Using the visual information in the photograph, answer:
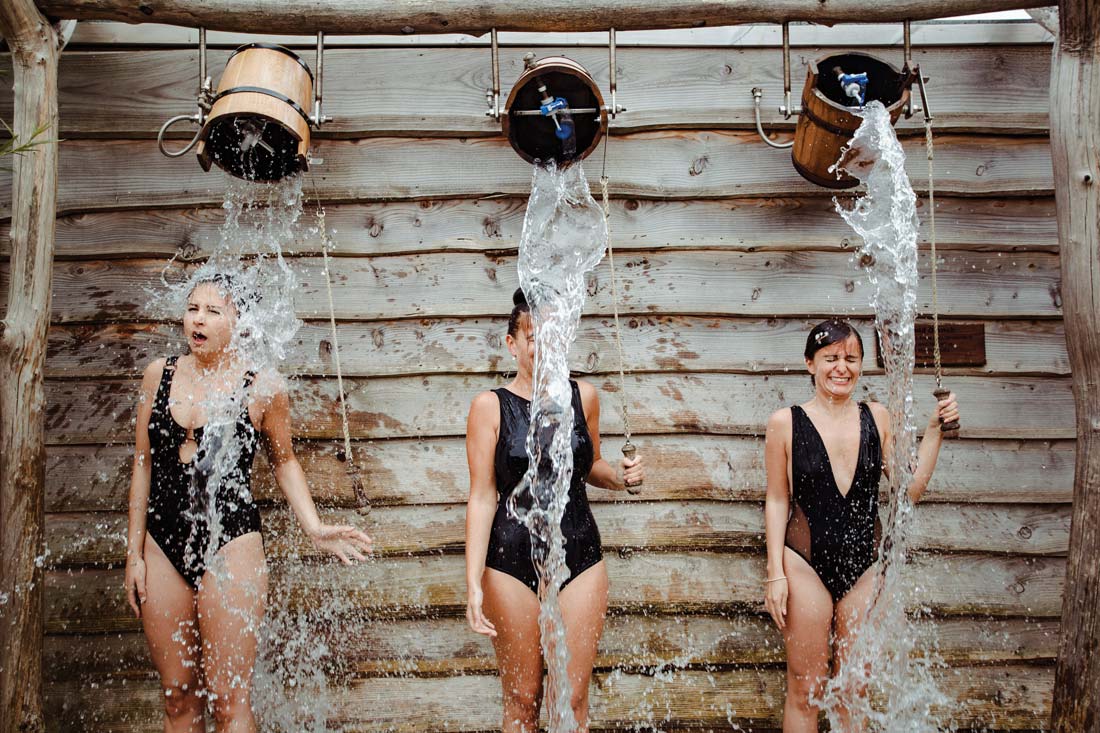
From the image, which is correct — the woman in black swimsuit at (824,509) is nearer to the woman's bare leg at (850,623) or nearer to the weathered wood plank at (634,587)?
the woman's bare leg at (850,623)

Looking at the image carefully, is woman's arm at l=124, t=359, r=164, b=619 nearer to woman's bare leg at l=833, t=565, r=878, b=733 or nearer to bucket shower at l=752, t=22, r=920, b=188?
woman's bare leg at l=833, t=565, r=878, b=733

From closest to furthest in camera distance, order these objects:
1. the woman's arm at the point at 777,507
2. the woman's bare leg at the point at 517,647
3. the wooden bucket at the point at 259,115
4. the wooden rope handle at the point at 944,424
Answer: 1. the woman's bare leg at the point at 517,647
2. the wooden rope handle at the point at 944,424
3. the wooden bucket at the point at 259,115
4. the woman's arm at the point at 777,507

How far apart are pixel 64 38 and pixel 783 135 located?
3.29 metres

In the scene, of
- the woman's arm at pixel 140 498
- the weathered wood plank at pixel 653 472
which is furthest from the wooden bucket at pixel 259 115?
the weathered wood plank at pixel 653 472

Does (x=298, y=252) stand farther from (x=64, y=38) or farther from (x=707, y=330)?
(x=707, y=330)

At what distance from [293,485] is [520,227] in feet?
4.95

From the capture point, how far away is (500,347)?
11.8 ft

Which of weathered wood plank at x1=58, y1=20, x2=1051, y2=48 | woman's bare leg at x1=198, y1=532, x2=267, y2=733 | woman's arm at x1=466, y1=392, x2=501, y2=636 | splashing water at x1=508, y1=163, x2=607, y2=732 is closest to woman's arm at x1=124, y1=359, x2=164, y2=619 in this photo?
woman's bare leg at x1=198, y1=532, x2=267, y2=733

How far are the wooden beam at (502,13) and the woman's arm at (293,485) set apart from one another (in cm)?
150

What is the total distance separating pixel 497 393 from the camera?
→ 290cm

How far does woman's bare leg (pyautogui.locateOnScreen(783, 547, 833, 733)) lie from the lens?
297 cm

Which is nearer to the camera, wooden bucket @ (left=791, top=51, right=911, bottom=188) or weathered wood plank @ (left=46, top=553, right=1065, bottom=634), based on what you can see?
wooden bucket @ (left=791, top=51, right=911, bottom=188)

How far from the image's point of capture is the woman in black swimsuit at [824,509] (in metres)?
2.99

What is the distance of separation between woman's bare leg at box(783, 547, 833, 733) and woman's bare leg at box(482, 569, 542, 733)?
0.99 meters
